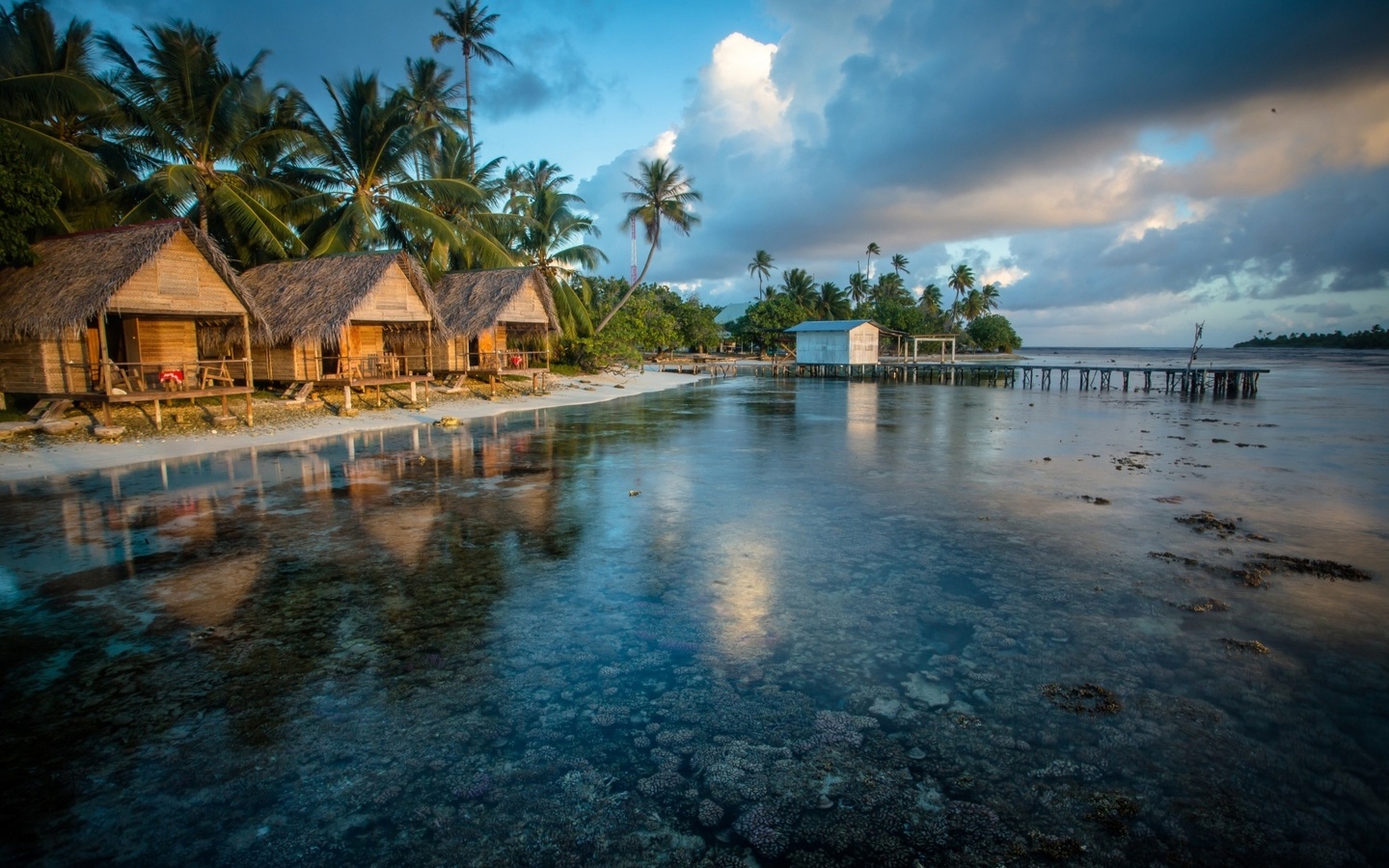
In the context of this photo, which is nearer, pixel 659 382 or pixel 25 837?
pixel 25 837

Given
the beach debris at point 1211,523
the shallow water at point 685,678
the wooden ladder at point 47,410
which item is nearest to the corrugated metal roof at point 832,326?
the shallow water at point 685,678

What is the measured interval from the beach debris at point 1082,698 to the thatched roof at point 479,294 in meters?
22.6

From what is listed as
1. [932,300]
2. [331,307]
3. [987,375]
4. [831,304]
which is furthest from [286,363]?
[932,300]

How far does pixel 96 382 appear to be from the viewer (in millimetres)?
16609

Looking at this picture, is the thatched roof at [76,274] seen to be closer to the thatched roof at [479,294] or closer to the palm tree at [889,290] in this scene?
the thatched roof at [479,294]

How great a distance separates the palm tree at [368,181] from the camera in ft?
76.9

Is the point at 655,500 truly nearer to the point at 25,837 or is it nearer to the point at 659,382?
the point at 25,837

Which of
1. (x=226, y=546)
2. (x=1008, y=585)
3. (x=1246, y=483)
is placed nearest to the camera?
(x=1008, y=585)

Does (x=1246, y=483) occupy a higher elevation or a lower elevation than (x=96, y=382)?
lower

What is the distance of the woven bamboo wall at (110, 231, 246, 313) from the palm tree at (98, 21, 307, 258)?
380cm

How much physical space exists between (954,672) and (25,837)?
5209mm

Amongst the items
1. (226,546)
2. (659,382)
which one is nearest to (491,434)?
(226,546)

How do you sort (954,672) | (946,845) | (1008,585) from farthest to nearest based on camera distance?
(1008,585), (954,672), (946,845)

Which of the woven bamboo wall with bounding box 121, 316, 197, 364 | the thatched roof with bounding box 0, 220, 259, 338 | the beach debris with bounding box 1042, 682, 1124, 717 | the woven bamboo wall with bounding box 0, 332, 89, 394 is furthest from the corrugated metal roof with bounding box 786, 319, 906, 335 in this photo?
the beach debris with bounding box 1042, 682, 1124, 717
